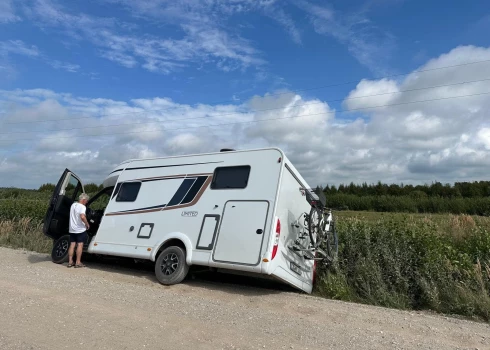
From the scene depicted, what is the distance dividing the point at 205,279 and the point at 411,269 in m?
4.26

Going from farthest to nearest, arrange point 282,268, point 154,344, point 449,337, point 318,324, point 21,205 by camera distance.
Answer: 1. point 21,205
2. point 282,268
3. point 318,324
4. point 449,337
5. point 154,344

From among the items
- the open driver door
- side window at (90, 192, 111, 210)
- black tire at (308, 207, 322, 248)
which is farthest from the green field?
the open driver door

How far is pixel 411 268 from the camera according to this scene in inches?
322

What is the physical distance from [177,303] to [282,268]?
6.31 feet

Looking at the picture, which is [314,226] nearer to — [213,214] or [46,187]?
[213,214]

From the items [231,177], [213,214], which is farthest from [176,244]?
[231,177]

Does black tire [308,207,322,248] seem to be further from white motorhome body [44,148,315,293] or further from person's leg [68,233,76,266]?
person's leg [68,233,76,266]

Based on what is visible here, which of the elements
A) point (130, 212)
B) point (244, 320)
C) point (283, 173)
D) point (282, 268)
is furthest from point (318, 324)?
point (130, 212)

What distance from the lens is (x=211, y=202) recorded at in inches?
316

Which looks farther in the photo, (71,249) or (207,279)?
(71,249)

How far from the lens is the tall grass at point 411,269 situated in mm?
7254

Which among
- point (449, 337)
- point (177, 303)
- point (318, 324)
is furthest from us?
point (177, 303)

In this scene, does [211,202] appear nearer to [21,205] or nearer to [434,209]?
[21,205]

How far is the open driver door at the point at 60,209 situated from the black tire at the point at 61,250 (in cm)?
22
